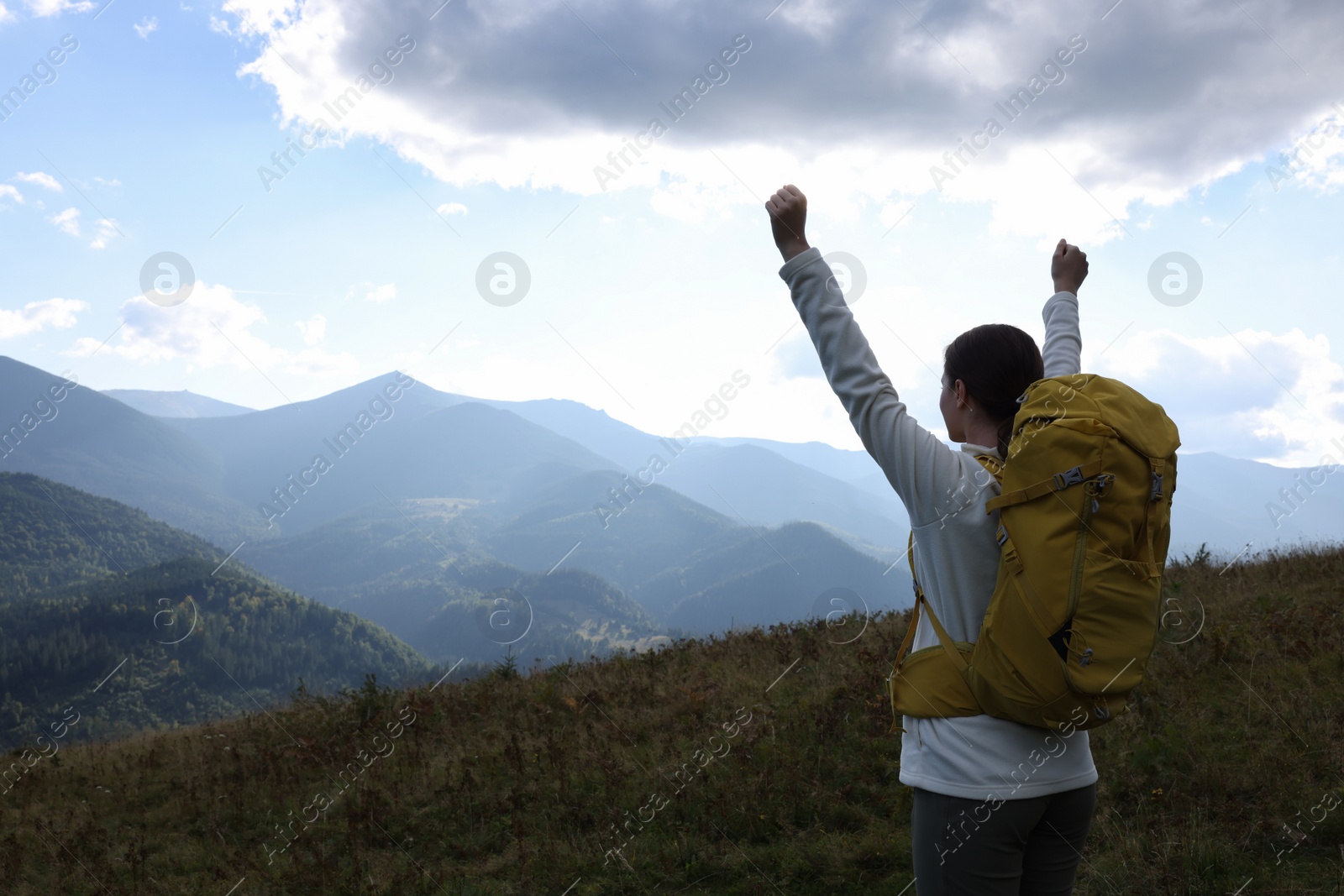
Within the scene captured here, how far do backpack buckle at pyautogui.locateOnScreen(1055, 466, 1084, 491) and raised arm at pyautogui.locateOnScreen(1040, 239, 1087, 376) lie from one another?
1.14 meters

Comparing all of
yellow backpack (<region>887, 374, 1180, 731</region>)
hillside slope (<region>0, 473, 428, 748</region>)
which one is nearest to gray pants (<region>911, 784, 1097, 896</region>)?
yellow backpack (<region>887, 374, 1180, 731</region>)

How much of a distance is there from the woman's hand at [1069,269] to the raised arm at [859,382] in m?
1.40

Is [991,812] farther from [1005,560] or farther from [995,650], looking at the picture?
[1005,560]

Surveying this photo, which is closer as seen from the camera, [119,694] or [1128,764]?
[1128,764]

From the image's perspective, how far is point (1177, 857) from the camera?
459 cm

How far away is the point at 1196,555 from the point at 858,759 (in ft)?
26.7

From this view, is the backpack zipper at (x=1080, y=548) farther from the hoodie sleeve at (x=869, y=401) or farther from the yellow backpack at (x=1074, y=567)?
the hoodie sleeve at (x=869, y=401)

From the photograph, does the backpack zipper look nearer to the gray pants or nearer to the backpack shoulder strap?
the backpack shoulder strap

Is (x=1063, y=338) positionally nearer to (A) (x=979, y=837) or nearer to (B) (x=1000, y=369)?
(B) (x=1000, y=369)

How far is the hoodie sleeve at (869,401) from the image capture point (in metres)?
1.97

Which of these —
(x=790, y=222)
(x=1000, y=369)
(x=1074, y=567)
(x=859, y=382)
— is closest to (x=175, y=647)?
(x=790, y=222)

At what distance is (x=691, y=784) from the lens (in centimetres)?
638

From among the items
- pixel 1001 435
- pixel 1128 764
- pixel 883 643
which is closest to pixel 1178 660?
pixel 1128 764

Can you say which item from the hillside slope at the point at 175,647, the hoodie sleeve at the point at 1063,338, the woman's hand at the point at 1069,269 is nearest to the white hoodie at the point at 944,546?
the hoodie sleeve at the point at 1063,338
